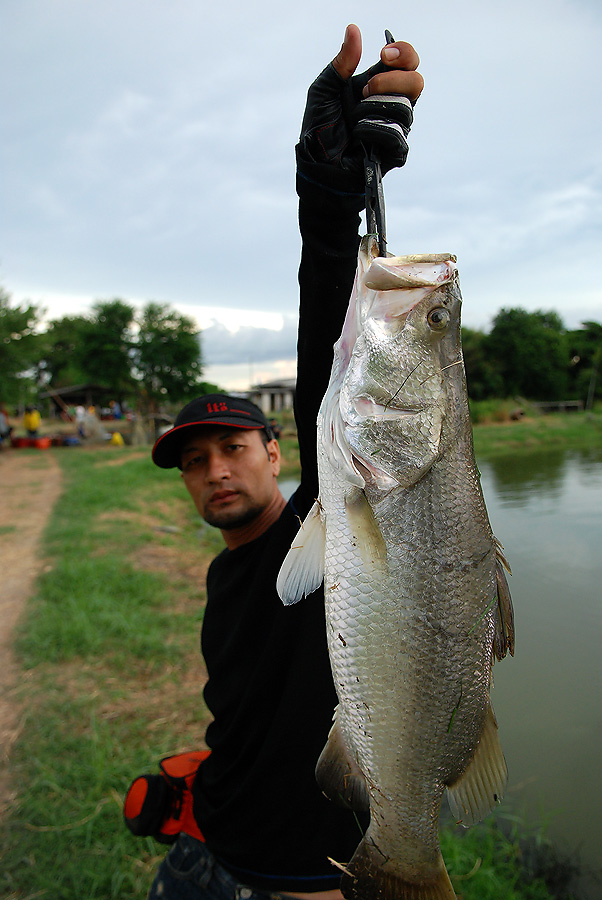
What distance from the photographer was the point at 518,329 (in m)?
41.8

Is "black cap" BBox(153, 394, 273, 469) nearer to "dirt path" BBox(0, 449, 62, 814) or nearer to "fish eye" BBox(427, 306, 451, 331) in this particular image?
"fish eye" BBox(427, 306, 451, 331)

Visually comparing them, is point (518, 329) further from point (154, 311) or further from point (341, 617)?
point (341, 617)

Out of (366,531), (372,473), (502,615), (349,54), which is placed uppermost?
(349,54)

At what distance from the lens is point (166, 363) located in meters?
29.8

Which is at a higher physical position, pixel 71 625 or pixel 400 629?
pixel 400 629

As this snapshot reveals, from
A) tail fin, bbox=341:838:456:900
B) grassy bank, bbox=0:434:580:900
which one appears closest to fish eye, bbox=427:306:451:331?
tail fin, bbox=341:838:456:900

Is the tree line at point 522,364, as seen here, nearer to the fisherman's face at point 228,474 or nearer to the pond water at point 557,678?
→ the pond water at point 557,678

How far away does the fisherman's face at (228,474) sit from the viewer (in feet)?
7.63

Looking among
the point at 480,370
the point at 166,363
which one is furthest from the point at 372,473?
the point at 480,370

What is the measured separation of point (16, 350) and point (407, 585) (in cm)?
2336

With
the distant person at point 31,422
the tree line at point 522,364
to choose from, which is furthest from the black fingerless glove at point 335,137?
the tree line at point 522,364

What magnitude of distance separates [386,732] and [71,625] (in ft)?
16.7

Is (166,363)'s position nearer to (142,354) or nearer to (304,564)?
(142,354)

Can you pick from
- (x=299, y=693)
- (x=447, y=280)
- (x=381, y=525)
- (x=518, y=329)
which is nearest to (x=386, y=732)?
(x=381, y=525)
